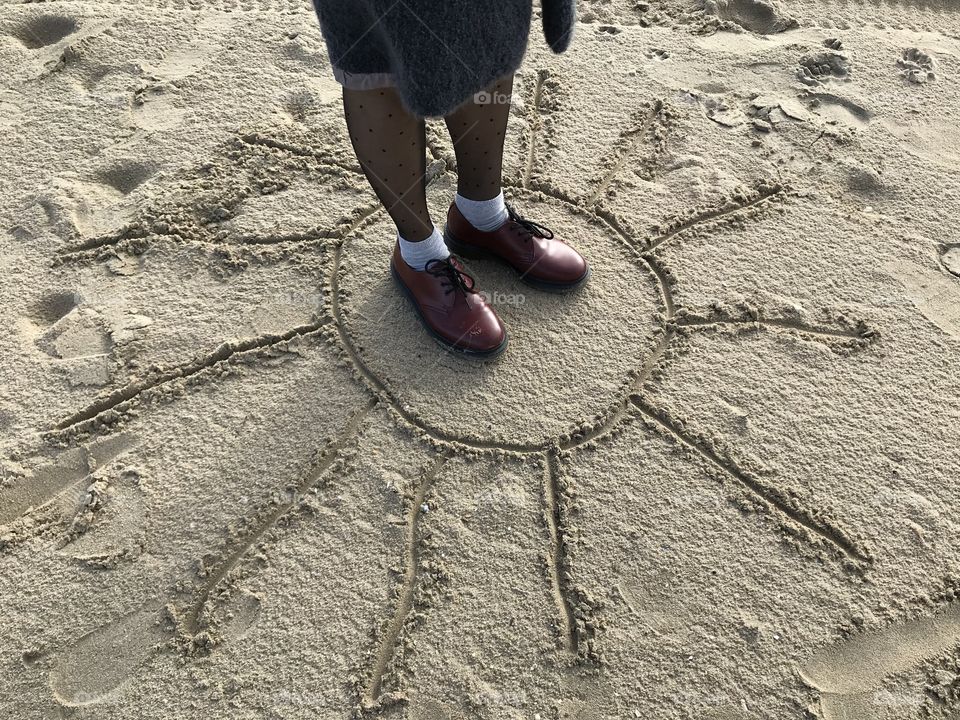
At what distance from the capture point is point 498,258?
7.89ft

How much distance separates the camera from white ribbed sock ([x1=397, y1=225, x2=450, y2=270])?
7.14 feet

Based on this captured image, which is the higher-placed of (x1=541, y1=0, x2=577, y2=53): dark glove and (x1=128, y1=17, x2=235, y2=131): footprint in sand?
(x1=541, y1=0, x2=577, y2=53): dark glove

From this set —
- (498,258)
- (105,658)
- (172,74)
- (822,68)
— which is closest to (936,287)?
(822,68)

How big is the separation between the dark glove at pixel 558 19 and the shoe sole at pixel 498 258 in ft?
2.33

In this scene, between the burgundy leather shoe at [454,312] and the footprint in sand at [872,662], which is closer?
the footprint in sand at [872,662]

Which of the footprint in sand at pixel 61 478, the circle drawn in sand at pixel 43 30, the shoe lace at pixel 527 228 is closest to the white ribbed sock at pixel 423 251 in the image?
the shoe lace at pixel 527 228

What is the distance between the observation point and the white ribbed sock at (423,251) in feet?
7.14

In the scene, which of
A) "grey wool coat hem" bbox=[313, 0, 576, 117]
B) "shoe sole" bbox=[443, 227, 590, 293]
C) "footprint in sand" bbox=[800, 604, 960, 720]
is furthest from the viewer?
"shoe sole" bbox=[443, 227, 590, 293]

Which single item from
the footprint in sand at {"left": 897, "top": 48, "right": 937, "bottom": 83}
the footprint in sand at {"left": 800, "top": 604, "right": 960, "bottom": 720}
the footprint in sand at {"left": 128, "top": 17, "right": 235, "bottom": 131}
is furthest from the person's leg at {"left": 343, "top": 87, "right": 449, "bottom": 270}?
the footprint in sand at {"left": 897, "top": 48, "right": 937, "bottom": 83}

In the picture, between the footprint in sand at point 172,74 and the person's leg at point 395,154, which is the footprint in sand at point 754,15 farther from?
the footprint in sand at point 172,74

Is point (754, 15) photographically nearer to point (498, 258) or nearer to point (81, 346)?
point (498, 258)

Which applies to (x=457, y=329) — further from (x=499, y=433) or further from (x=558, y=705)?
(x=558, y=705)

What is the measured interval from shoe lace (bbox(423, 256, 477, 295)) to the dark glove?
69cm

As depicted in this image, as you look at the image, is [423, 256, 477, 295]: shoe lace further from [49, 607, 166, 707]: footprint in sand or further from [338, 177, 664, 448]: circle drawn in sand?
[49, 607, 166, 707]: footprint in sand
